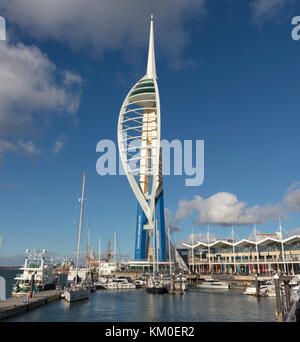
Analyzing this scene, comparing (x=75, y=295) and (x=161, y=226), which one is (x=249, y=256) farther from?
(x=75, y=295)

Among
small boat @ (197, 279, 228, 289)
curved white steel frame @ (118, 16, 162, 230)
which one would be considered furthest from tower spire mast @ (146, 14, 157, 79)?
small boat @ (197, 279, 228, 289)

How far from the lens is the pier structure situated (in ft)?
238

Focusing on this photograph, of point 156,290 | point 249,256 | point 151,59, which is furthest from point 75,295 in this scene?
point 151,59

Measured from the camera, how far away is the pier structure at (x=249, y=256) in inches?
2852

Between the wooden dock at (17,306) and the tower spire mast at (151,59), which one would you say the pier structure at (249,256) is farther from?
the tower spire mast at (151,59)

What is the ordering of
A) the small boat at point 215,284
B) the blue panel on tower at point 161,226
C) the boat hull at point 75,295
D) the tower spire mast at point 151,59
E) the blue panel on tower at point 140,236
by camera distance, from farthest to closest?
the tower spire mast at point 151,59
the blue panel on tower at point 140,236
the blue panel on tower at point 161,226
the small boat at point 215,284
the boat hull at point 75,295

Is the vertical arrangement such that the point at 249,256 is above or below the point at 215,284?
above

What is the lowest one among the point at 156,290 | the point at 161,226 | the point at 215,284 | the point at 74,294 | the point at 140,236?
the point at 156,290

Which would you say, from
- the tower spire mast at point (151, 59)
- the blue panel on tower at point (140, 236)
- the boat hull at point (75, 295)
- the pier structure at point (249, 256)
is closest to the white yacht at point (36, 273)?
the boat hull at point (75, 295)

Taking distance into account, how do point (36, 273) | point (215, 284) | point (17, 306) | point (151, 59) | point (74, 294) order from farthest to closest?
1. point (151, 59)
2. point (215, 284)
3. point (36, 273)
4. point (74, 294)
5. point (17, 306)

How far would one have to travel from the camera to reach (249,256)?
80125mm

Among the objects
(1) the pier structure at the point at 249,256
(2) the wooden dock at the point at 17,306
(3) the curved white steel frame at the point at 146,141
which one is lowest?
(2) the wooden dock at the point at 17,306

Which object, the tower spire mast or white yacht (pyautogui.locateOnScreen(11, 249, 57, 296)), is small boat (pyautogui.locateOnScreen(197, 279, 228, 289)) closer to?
white yacht (pyautogui.locateOnScreen(11, 249, 57, 296))
